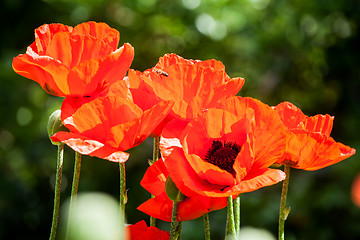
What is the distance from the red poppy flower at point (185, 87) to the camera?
50cm

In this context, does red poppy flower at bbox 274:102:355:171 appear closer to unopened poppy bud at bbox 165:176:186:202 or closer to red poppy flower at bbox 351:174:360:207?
unopened poppy bud at bbox 165:176:186:202

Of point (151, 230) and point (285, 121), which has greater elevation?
point (285, 121)

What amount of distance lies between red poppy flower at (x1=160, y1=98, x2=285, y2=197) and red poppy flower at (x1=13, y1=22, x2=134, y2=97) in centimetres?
8

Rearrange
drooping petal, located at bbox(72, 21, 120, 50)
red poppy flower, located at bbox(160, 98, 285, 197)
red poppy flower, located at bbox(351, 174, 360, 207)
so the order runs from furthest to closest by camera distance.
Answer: red poppy flower, located at bbox(351, 174, 360, 207)
drooping petal, located at bbox(72, 21, 120, 50)
red poppy flower, located at bbox(160, 98, 285, 197)

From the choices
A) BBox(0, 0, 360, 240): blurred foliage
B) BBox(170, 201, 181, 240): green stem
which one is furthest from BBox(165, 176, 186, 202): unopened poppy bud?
BBox(0, 0, 360, 240): blurred foliage

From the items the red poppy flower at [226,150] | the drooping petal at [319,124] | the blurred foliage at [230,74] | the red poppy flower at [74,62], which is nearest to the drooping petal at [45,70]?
the red poppy flower at [74,62]

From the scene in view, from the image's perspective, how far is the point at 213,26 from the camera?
2.40 meters

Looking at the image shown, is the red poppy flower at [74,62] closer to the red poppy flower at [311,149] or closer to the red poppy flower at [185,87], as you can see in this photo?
the red poppy flower at [185,87]

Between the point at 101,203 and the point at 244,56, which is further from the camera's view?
the point at 244,56

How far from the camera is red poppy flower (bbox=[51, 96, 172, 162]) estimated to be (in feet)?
1.53

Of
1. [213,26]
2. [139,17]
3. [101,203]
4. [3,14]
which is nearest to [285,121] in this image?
[101,203]

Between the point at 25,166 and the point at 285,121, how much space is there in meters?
2.25

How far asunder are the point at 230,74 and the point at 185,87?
201 centimetres

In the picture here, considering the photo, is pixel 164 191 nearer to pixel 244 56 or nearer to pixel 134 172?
pixel 134 172
